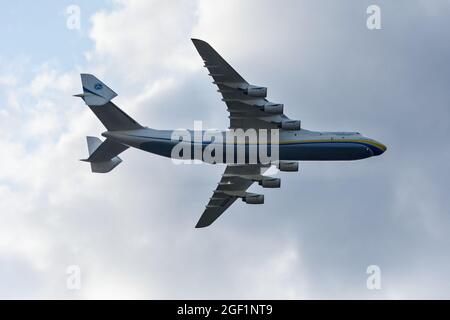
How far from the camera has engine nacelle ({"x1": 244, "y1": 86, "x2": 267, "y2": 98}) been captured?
2405 inches

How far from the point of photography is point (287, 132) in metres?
63.5

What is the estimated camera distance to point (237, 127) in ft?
209

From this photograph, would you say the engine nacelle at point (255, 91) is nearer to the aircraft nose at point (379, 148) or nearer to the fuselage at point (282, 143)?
the fuselage at point (282, 143)

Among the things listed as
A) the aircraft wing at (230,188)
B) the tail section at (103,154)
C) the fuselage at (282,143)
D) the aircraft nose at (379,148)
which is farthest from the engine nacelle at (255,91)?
the aircraft nose at (379,148)

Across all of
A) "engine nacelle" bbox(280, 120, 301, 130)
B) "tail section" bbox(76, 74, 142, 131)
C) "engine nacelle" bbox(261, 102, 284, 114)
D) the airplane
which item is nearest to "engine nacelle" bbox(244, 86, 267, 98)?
the airplane

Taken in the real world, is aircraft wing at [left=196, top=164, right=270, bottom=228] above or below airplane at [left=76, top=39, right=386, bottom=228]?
below

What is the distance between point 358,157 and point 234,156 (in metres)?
9.06

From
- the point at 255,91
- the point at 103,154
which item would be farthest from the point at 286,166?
the point at 103,154

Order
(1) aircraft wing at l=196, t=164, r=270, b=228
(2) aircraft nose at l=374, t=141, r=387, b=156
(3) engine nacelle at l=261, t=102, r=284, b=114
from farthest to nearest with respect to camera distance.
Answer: (1) aircraft wing at l=196, t=164, r=270, b=228
(2) aircraft nose at l=374, t=141, r=387, b=156
(3) engine nacelle at l=261, t=102, r=284, b=114

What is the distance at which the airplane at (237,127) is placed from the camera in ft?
197

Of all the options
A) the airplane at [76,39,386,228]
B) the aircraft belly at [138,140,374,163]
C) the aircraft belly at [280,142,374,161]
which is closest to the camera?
the airplane at [76,39,386,228]

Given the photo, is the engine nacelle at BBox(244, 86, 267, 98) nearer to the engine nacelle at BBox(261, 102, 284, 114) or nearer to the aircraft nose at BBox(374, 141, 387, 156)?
the engine nacelle at BBox(261, 102, 284, 114)
